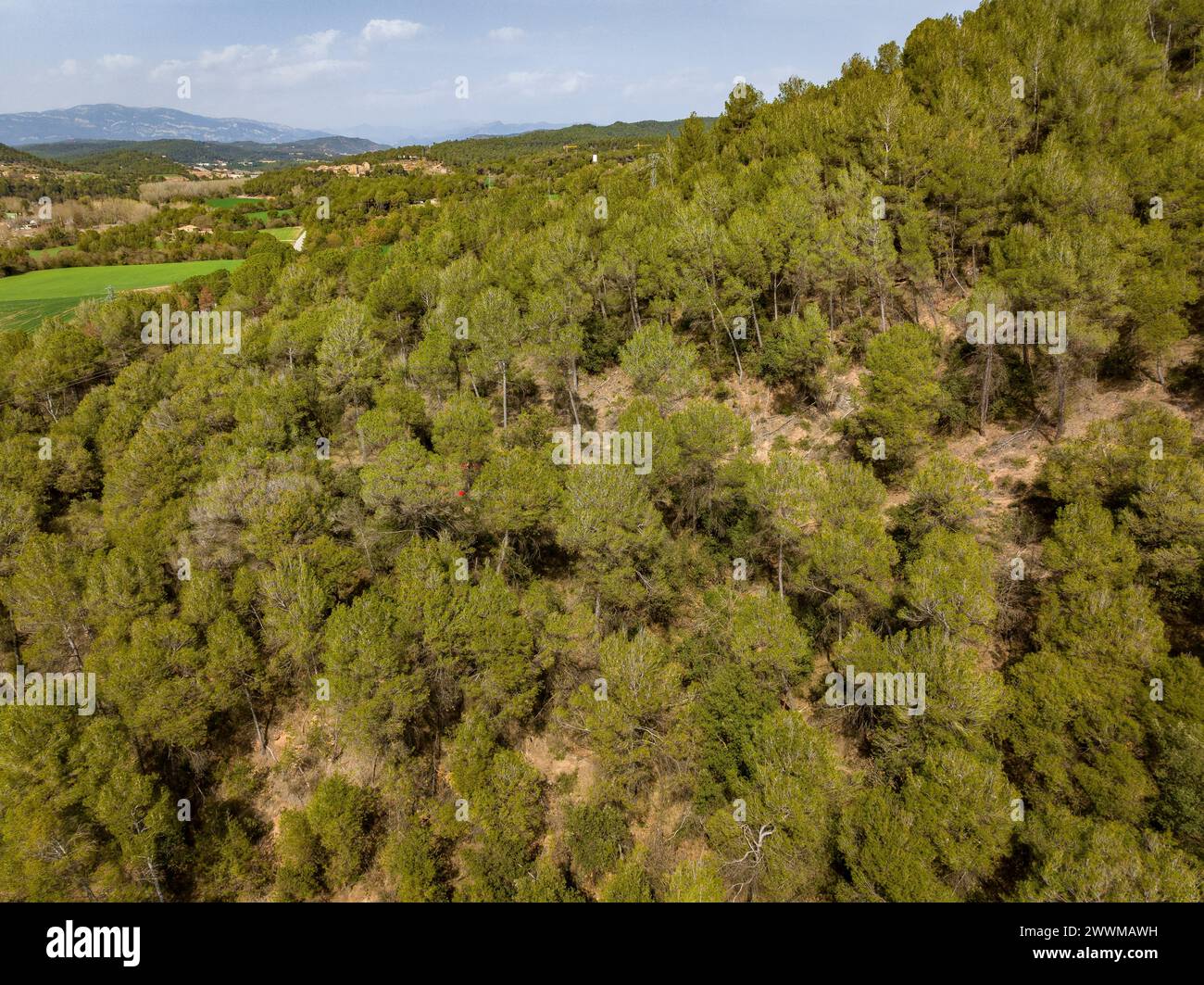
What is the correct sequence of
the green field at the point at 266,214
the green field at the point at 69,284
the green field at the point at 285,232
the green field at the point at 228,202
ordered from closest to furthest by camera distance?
the green field at the point at 69,284, the green field at the point at 285,232, the green field at the point at 266,214, the green field at the point at 228,202

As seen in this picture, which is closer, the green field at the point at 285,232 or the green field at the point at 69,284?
the green field at the point at 69,284

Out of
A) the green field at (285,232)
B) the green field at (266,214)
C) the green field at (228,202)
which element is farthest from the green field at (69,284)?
the green field at (228,202)

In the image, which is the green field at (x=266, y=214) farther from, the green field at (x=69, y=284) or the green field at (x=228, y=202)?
the green field at (x=69, y=284)

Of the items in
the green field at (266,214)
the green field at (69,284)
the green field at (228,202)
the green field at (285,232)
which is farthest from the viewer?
the green field at (228,202)

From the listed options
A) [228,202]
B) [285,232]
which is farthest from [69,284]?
[228,202]

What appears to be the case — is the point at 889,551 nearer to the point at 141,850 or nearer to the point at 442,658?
the point at 442,658

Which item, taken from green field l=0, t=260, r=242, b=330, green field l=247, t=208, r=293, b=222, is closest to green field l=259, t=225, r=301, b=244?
green field l=247, t=208, r=293, b=222

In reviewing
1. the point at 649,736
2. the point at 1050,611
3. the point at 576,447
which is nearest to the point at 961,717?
the point at 1050,611

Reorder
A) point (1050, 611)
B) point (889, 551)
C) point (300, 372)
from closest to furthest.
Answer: point (1050, 611) → point (889, 551) → point (300, 372)
